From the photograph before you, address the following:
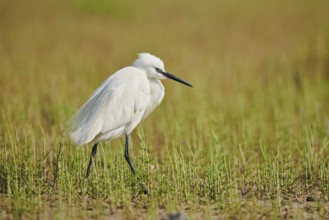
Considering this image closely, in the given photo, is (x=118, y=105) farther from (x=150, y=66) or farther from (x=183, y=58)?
(x=183, y=58)

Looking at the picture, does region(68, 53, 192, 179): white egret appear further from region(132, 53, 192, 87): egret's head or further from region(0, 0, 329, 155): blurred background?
region(0, 0, 329, 155): blurred background

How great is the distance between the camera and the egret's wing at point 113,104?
4672 mm

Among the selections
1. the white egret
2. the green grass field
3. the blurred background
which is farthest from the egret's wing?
the blurred background

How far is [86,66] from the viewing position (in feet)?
30.7

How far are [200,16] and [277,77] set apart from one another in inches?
226

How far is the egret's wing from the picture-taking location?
4672 millimetres

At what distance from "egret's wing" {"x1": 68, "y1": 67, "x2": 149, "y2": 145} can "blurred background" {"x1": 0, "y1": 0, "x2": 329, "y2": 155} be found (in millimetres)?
717

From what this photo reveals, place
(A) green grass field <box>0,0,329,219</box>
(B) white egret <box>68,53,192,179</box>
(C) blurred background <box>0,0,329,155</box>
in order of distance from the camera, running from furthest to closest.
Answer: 1. (C) blurred background <box>0,0,329,155</box>
2. (B) white egret <box>68,53,192,179</box>
3. (A) green grass field <box>0,0,329,219</box>

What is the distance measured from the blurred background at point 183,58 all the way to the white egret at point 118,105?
0.70m

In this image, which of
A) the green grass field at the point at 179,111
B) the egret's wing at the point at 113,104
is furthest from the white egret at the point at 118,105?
the green grass field at the point at 179,111

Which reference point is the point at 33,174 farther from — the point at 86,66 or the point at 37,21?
the point at 37,21

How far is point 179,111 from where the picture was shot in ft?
23.4

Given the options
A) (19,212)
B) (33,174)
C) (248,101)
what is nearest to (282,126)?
(248,101)

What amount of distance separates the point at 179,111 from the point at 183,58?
338 centimetres
